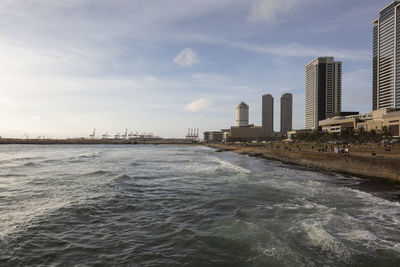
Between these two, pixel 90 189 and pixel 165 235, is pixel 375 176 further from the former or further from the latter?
pixel 90 189

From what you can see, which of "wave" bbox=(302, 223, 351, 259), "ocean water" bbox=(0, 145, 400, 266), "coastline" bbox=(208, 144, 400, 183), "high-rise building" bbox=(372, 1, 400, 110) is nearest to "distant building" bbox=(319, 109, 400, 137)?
"high-rise building" bbox=(372, 1, 400, 110)

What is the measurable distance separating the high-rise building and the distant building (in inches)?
1995

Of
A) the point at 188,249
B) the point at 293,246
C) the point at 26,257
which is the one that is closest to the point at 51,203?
the point at 26,257

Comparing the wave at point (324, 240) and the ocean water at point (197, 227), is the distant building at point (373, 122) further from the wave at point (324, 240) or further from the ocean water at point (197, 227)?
the wave at point (324, 240)

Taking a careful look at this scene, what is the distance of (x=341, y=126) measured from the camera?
15538 centimetres

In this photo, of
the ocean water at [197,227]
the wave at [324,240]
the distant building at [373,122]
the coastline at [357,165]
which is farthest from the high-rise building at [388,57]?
the wave at [324,240]

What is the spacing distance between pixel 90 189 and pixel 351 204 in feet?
66.2

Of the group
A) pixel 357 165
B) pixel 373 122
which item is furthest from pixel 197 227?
pixel 373 122

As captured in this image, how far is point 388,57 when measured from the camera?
188250 mm

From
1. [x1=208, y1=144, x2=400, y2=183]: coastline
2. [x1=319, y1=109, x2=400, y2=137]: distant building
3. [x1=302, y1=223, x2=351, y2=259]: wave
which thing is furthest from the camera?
[x1=319, y1=109, x2=400, y2=137]: distant building

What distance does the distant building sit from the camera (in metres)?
110

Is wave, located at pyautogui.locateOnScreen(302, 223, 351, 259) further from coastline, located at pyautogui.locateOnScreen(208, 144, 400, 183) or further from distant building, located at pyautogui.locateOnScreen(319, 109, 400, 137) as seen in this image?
distant building, located at pyautogui.locateOnScreen(319, 109, 400, 137)

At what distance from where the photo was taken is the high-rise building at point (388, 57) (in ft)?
583

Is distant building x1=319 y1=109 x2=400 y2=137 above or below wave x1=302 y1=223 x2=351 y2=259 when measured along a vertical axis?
above
